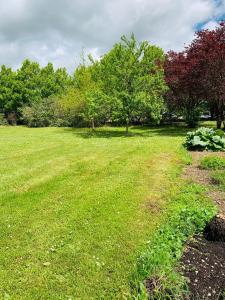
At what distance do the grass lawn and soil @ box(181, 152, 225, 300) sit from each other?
0.74m

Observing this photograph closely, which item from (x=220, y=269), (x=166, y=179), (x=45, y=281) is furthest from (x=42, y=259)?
(x=166, y=179)

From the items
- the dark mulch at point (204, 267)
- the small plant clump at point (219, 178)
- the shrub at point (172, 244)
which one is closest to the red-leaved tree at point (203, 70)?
the small plant clump at point (219, 178)

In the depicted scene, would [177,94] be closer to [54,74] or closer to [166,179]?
[166,179]

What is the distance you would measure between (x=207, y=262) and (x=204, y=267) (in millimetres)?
132

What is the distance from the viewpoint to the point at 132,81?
19188 millimetres

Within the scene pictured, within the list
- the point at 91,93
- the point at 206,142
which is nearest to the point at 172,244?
the point at 206,142

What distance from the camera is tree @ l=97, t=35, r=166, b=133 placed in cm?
1870

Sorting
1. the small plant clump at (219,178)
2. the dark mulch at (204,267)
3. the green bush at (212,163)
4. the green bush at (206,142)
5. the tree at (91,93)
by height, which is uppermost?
the tree at (91,93)

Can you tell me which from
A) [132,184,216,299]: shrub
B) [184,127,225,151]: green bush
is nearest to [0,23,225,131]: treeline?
[184,127,225,151]: green bush

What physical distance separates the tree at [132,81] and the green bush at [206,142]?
7807 mm

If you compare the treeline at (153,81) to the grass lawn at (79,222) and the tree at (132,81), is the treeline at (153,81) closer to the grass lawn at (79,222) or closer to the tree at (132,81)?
the tree at (132,81)

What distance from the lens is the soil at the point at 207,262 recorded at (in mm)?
3625

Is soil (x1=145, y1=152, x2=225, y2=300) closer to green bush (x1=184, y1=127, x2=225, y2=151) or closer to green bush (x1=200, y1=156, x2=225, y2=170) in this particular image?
green bush (x1=200, y1=156, x2=225, y2=170)

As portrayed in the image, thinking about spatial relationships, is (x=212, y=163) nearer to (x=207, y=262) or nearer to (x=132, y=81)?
(x=207, y=262)
